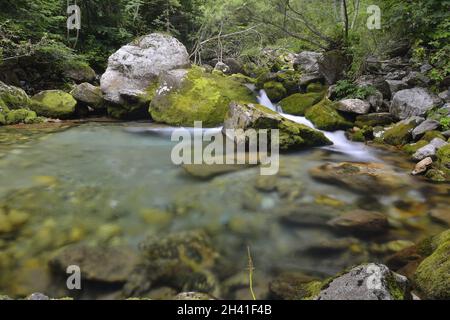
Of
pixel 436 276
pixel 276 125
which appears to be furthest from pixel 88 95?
pixel 436 276

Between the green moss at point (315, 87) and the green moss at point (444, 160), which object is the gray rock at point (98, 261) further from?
the green moss at point (315, 87)

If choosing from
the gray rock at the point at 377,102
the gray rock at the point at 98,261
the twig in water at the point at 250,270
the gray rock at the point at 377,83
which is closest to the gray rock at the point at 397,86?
the gray rock at the point at 377,83

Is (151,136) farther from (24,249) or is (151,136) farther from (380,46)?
(380,46)

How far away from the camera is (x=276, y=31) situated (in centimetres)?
1220

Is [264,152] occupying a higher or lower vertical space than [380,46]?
lower

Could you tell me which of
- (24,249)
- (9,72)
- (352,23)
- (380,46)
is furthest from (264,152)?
(9,72)

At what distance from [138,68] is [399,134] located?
7.63 metres

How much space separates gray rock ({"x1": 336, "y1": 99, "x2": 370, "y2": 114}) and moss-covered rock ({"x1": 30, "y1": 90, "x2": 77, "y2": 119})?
7473mm

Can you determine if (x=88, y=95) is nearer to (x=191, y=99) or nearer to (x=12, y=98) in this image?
(x=12, y=98)

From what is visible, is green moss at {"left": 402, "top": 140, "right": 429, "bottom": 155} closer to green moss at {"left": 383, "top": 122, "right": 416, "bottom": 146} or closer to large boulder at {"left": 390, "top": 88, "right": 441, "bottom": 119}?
green moss at {"left": 383, "top": 122, "right": 416, "bottom": 146}

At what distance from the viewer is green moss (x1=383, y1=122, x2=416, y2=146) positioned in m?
7.14

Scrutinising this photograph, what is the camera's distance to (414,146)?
669 cm

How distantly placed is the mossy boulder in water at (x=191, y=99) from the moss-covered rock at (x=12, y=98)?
3399 millimetres
